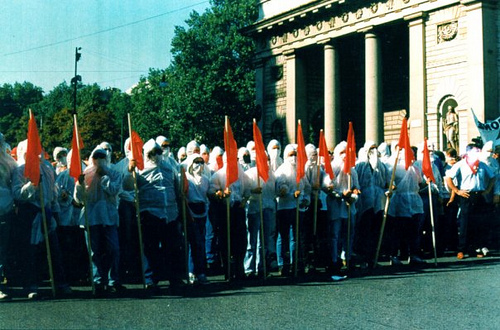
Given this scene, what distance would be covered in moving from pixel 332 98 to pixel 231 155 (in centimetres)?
2393

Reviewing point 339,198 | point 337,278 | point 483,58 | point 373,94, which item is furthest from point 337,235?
point 373,94

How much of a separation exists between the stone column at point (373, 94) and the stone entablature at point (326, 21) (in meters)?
0.84

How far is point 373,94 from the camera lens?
102ft

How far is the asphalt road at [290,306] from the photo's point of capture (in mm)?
7180

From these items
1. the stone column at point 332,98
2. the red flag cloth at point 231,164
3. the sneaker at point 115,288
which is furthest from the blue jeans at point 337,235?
the stone column at point 332,98

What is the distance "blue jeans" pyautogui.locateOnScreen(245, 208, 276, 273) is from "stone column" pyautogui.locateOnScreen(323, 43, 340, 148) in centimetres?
2229

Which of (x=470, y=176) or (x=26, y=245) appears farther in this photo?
(x=470, y=176)

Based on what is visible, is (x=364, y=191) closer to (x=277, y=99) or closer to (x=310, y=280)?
(x=310, y=280)

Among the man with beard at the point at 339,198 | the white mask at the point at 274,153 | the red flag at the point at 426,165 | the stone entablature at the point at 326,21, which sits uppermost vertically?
the stone entablature at the point at 326,21

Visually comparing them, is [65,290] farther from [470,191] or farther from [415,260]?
[470,191]

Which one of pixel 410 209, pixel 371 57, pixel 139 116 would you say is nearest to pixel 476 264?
pixel 410 209

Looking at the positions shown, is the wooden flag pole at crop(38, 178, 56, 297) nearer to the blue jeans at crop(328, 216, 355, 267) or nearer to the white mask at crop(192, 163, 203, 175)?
the white mask at crop(192, 163, 203, 175)

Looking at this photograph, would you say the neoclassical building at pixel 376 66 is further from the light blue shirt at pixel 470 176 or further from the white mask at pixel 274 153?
the white mask at pixel 274 153

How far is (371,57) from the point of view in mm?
31312
